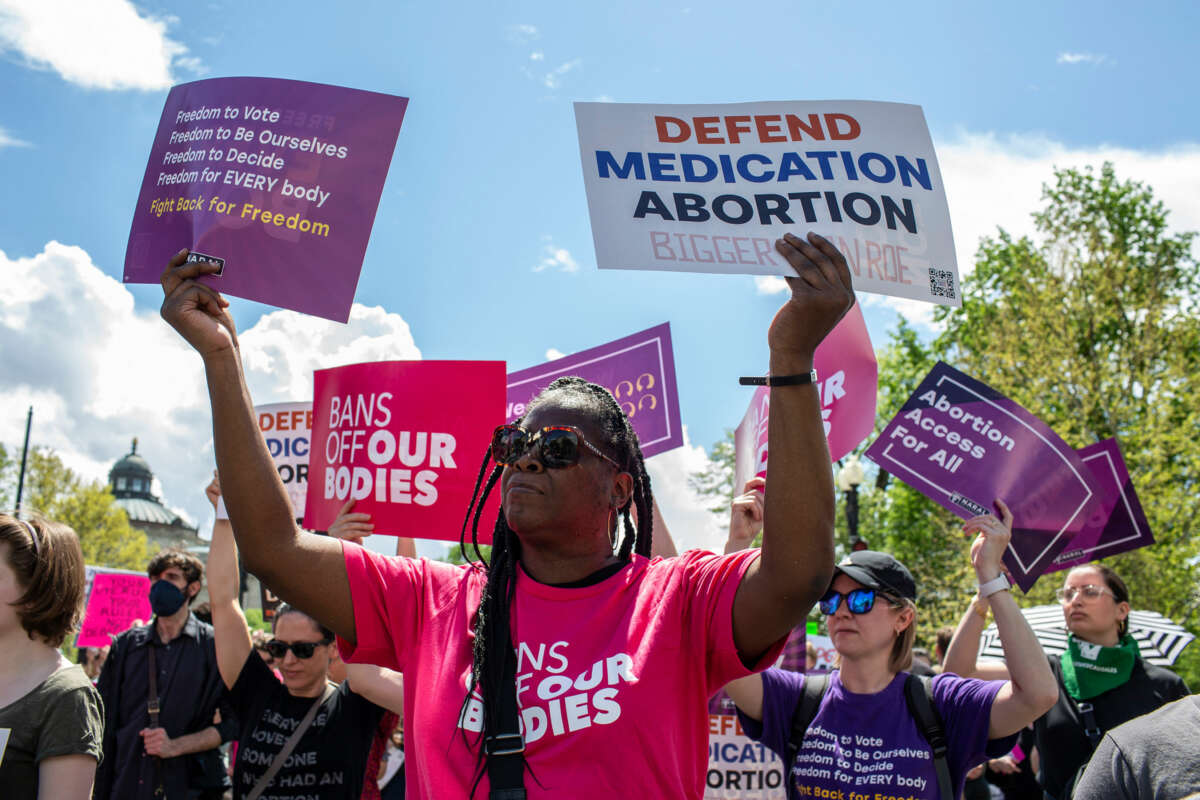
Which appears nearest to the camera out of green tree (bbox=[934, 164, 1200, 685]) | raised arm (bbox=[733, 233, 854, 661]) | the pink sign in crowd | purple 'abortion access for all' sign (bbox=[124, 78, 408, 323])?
raised arm (bbox=[733, 233, 854, 661])

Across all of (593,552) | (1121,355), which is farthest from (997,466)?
(1121,355)

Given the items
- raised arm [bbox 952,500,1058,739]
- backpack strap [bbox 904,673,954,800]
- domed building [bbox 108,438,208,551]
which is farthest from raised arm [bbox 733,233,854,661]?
domed building [bbox 108,438,208,551]

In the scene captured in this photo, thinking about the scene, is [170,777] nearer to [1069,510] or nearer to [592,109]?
[592,109]

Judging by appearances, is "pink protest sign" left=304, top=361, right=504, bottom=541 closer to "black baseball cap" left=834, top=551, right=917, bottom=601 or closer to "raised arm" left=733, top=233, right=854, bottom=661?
"black baseball cap" left=834, top=551, right=917, bottom=601

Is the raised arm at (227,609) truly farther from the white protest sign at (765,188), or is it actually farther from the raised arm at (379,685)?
the white protest sign at (765,188)

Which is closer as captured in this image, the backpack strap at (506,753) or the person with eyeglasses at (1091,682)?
the backpack strap at (506,753)

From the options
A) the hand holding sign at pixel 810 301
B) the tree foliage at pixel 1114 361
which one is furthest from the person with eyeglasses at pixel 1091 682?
the tree foliage at pixel 1114 361

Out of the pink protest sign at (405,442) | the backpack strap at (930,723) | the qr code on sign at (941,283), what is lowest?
the backpack strap at (930,723)

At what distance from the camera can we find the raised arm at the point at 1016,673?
3.20m

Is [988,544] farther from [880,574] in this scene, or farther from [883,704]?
[883,704]

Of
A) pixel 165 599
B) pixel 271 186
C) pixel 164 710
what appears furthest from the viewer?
pixel 165 599

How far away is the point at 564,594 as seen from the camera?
2162 mm

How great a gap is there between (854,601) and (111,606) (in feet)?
27.4

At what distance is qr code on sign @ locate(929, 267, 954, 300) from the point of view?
287 cm
